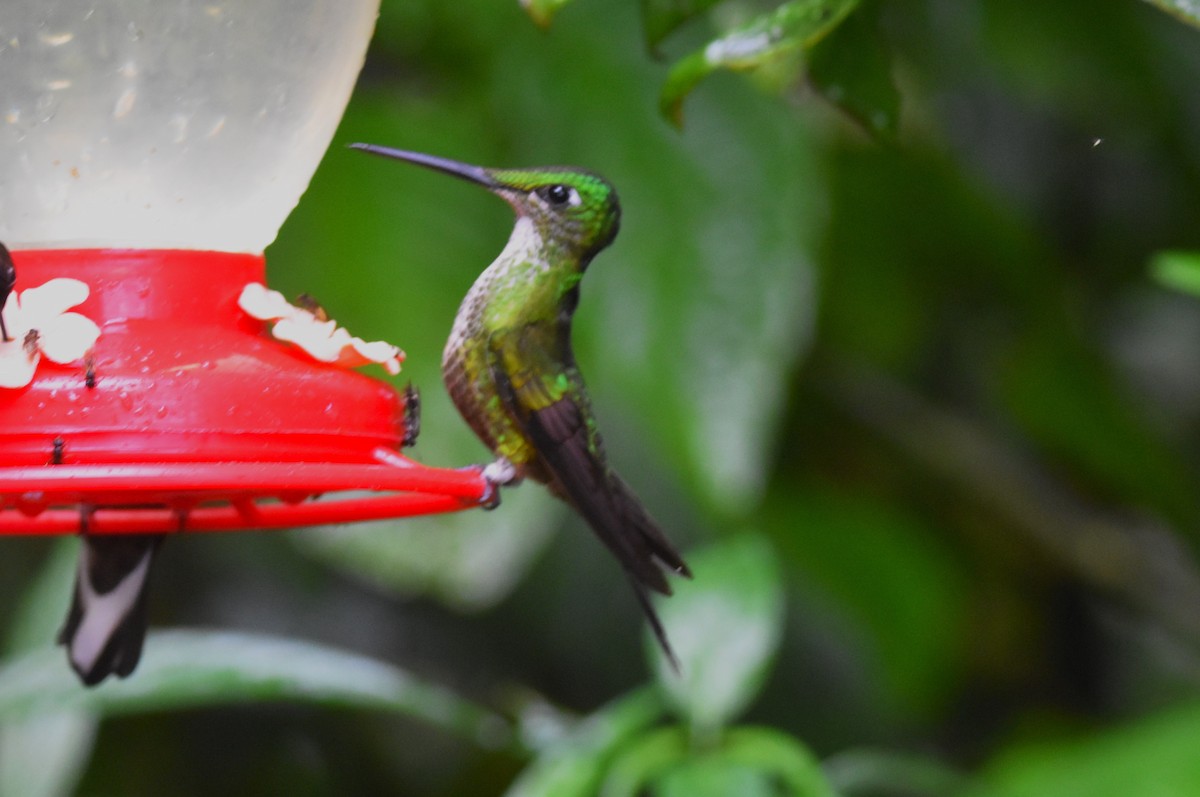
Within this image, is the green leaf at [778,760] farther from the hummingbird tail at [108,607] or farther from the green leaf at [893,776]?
the hummingbird tail at [108,607]

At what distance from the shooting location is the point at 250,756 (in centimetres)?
426

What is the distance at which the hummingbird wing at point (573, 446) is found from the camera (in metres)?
1.73

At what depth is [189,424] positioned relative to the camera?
1.43 m

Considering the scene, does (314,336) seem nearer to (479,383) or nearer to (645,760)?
(479,383)

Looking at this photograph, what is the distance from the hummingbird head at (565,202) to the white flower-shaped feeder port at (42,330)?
1.60ft

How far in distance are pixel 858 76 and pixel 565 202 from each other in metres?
0.50

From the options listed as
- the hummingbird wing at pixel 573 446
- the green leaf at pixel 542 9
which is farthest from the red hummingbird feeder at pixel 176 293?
the green leaf at pixel 542 9

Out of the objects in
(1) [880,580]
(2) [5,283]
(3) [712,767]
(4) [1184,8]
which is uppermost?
(4) [1184,8]

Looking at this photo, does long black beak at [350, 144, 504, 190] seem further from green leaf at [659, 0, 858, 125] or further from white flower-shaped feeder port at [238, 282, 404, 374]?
green leaf at [659, 0, 858, 125]

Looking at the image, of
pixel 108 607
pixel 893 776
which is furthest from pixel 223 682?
pixel 893 776

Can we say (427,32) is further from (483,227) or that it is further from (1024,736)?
(1024,736)

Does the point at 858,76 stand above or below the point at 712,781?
above

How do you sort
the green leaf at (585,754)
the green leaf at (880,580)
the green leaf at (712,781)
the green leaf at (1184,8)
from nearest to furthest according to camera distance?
the green leaf at (1184,8), the green leaf at (712,781), the green leaf at (585,754), the green leaf at (880,580)

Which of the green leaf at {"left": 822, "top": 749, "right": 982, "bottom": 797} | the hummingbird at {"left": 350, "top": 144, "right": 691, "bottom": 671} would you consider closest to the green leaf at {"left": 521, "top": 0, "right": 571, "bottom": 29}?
the hummingbird at {"left": 350, "top": 144, "right": 691, "bottom": 671}
